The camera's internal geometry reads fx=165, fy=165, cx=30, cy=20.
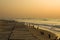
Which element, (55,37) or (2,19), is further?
(2,19)

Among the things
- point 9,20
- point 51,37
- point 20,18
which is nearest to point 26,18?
point 20,18

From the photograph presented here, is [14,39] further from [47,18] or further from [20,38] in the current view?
[47,18]

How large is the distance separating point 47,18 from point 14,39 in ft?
3.45

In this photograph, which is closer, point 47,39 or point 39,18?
point 47,39

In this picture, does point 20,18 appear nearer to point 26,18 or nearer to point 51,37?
point 26,18

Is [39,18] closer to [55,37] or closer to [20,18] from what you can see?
[20,18]

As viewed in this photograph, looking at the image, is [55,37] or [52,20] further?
[52,20]

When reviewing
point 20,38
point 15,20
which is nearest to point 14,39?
point 20,38

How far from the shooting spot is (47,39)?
44.4 inches

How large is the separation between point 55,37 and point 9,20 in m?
1.01

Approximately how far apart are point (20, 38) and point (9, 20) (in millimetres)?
975

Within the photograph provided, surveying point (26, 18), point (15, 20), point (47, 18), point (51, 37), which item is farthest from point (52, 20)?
point (51, 37)

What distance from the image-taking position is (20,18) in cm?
209

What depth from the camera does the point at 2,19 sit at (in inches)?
83.9
